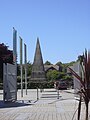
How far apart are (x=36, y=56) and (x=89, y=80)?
44570mm

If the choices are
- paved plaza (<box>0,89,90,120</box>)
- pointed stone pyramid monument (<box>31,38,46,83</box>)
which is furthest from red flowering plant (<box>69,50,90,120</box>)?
pointed stone pyramid monument (<box>31,38,46,83</box>)

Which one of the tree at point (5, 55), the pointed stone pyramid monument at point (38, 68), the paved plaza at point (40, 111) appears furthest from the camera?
the tree at point (5, 55)

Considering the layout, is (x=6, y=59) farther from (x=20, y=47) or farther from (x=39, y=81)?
(x=20, y=47)

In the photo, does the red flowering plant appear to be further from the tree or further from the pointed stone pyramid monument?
the tree

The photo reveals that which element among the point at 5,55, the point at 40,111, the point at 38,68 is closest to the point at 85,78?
the point at 40,111

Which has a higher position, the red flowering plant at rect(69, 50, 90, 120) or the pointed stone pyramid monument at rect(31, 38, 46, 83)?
the pointed stone pyramid monument at rect(31, 38, 46, 83)

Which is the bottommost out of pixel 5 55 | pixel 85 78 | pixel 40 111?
pixel 40 111

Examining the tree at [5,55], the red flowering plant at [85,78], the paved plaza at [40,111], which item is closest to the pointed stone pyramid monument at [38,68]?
the tree at [5,55]

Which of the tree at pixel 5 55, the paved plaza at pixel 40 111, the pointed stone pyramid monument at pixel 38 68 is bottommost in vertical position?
the paved plaza at pixel 40 111

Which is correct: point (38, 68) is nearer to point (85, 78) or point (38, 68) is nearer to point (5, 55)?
point (5, 55)

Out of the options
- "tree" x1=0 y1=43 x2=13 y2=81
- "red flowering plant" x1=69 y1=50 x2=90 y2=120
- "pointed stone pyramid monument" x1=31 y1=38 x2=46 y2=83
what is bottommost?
"red flowering plant" x1=69 y1=50 x2=90 y2=120

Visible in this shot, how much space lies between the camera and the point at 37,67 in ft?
172

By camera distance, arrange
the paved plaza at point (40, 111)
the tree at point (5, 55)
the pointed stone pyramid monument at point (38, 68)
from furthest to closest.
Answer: the tree at point (5, 55) → the pointed stone pyramid monument at point (38, 68) → the paved plaza at point (40, 111)

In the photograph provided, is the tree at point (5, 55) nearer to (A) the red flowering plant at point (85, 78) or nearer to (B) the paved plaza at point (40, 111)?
(B) the paved plaza at point (40, 111)
